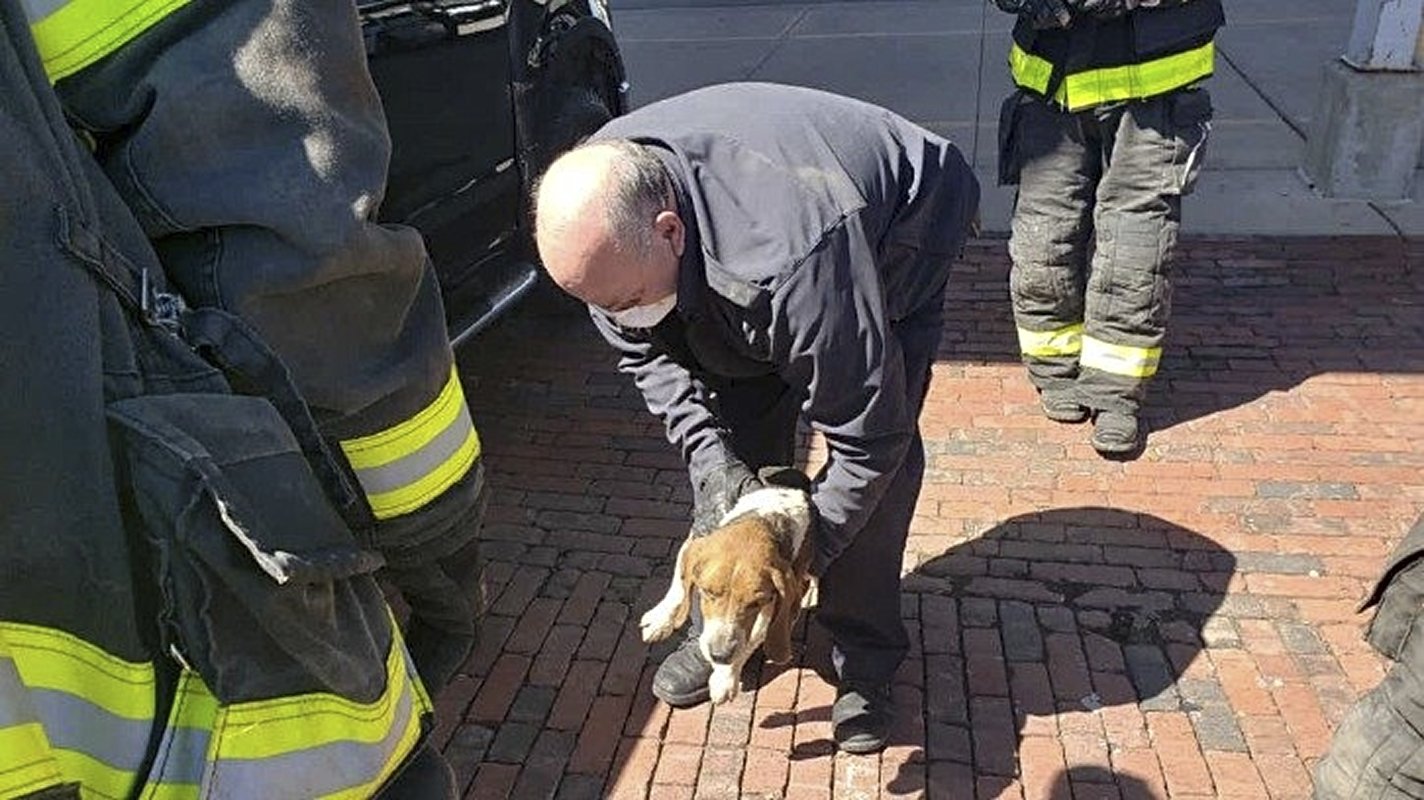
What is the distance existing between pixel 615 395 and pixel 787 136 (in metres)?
2.31

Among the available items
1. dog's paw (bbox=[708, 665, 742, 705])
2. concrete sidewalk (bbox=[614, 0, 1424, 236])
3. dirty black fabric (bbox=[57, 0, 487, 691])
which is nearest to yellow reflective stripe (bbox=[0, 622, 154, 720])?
dirty black fabric (bbox=[57, 0, 487, 691])

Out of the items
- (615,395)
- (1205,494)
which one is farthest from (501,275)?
(1205,494)

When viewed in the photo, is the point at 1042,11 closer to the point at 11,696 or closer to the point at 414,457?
the point at 414,457

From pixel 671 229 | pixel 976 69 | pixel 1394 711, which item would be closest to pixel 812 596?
pixel 671 229

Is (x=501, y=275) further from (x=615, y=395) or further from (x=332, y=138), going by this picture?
(x=332, y=138)

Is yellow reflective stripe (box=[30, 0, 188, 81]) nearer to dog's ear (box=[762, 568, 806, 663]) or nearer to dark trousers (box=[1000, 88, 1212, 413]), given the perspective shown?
dog's ear (box=[762, 568, 806, 663])

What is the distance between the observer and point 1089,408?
13.8 feet

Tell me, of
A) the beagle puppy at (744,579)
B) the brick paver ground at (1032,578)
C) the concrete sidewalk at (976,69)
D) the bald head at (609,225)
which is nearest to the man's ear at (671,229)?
the bald head at (609,225)

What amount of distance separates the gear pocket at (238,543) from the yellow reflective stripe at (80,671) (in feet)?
0.14

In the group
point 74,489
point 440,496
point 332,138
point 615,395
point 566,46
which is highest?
point 332,138

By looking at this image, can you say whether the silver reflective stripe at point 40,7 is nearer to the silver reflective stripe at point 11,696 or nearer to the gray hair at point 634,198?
the silver reflective stripe at point 11,696

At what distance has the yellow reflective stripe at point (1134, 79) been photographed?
3.71m

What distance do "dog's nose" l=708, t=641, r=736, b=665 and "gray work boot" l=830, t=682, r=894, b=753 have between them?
0.56 meters

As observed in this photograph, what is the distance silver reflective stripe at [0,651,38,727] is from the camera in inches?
40.9
